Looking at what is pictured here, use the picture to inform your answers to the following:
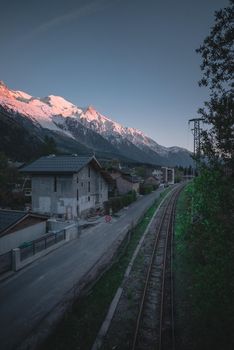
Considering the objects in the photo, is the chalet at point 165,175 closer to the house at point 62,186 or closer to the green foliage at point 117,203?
the green foliage at point 117,203

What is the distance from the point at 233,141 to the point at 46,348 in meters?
10.5

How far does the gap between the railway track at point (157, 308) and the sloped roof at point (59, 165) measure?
17326 millimetres

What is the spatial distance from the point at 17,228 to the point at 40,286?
7.69 meters

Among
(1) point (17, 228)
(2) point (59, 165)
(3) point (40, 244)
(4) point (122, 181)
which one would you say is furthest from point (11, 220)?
(4) point (122, 181)

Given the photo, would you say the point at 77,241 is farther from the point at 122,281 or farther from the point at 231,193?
the point at 231,193

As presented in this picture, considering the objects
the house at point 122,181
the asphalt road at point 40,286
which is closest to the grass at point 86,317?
the asphalt road at point 40,286

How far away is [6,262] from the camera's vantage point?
16547 millimetres

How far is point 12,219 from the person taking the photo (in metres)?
20.7

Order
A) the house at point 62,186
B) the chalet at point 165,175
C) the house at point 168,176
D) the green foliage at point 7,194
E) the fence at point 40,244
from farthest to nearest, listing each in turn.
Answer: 1. the chalet at point 165,175
2. the house at point 168,176
3. the green foliage at point 7,194
4. the house at point 62,186
5. the fence at point 40,244

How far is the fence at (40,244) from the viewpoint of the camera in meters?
17.9

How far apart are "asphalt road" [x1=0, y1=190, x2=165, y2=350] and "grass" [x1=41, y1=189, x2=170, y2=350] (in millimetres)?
1197

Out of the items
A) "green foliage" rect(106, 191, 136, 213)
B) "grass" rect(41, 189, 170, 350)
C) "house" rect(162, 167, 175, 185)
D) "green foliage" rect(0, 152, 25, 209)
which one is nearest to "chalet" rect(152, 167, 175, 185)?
"house" rect(162, 167, 175, 185)

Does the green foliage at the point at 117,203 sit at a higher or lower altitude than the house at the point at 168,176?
lower

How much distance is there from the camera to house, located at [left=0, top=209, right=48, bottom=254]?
19734 mm
